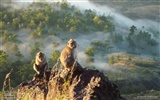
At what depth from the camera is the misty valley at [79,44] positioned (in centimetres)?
4469

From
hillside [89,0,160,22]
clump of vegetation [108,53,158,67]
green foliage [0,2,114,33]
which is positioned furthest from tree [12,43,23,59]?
hillside [89,0,160,22]

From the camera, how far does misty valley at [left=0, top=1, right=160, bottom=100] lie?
4469 centimetres

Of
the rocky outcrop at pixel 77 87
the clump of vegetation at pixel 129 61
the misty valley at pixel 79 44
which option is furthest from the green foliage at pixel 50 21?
the rocky outcrop at pixel 77 87

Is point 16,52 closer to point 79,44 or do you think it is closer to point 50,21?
point 79,44

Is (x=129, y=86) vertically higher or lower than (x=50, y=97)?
lower

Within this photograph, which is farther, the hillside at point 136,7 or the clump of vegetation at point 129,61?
the hillside at point 136,7

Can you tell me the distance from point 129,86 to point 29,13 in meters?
33.6

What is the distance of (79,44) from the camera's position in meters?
59.9

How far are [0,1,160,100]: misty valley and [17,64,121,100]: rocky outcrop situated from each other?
29.9 meters

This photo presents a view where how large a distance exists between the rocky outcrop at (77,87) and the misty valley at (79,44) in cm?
2989

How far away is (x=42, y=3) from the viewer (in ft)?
268

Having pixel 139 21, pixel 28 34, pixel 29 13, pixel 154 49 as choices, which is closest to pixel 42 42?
pixel 28 34

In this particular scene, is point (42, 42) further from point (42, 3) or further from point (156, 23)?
point (156, 23)

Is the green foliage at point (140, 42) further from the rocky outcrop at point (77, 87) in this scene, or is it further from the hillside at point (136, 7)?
the rocky outcrop at point (77, 87)
